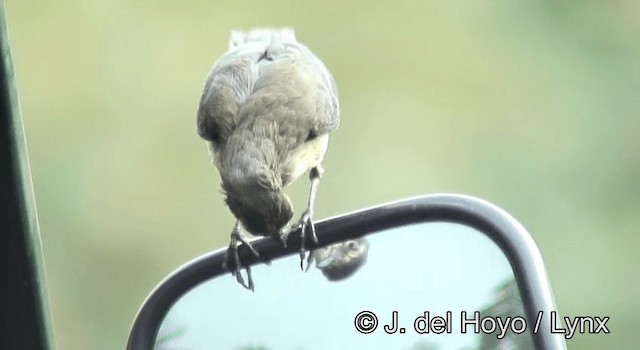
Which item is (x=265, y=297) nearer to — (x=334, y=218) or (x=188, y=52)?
(x=334, y=218)

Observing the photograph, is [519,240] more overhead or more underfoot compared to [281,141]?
more underfoot

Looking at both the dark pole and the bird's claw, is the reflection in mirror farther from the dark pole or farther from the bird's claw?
the dark pole

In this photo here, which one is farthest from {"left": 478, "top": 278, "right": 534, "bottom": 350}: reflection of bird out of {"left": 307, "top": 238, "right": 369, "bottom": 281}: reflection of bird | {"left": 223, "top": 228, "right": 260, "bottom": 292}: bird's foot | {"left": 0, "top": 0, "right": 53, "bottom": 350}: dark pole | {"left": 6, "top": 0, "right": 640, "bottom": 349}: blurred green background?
{"left": 6, "top": 0, "right": 640, "bottom": 349}: blurred green background

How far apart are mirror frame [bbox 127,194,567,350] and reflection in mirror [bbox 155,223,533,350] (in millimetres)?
22

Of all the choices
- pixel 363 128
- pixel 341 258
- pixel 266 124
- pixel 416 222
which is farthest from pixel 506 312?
pixel 363 128

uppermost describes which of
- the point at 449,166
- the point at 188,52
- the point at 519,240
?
the point at 188,52

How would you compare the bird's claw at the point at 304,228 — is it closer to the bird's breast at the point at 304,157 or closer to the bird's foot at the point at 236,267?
the bird's foot at the point at 236,267

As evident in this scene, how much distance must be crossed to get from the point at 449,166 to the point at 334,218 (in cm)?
231

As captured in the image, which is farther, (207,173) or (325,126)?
(207,173)

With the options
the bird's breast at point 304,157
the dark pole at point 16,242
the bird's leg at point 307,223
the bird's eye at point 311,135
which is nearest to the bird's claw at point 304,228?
the bird's leg at point 307,223

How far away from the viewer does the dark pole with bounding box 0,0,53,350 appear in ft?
4.03

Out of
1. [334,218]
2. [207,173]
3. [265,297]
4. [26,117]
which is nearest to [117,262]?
[207,173]

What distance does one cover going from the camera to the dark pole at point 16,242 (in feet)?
4.03

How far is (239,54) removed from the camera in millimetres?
2559
